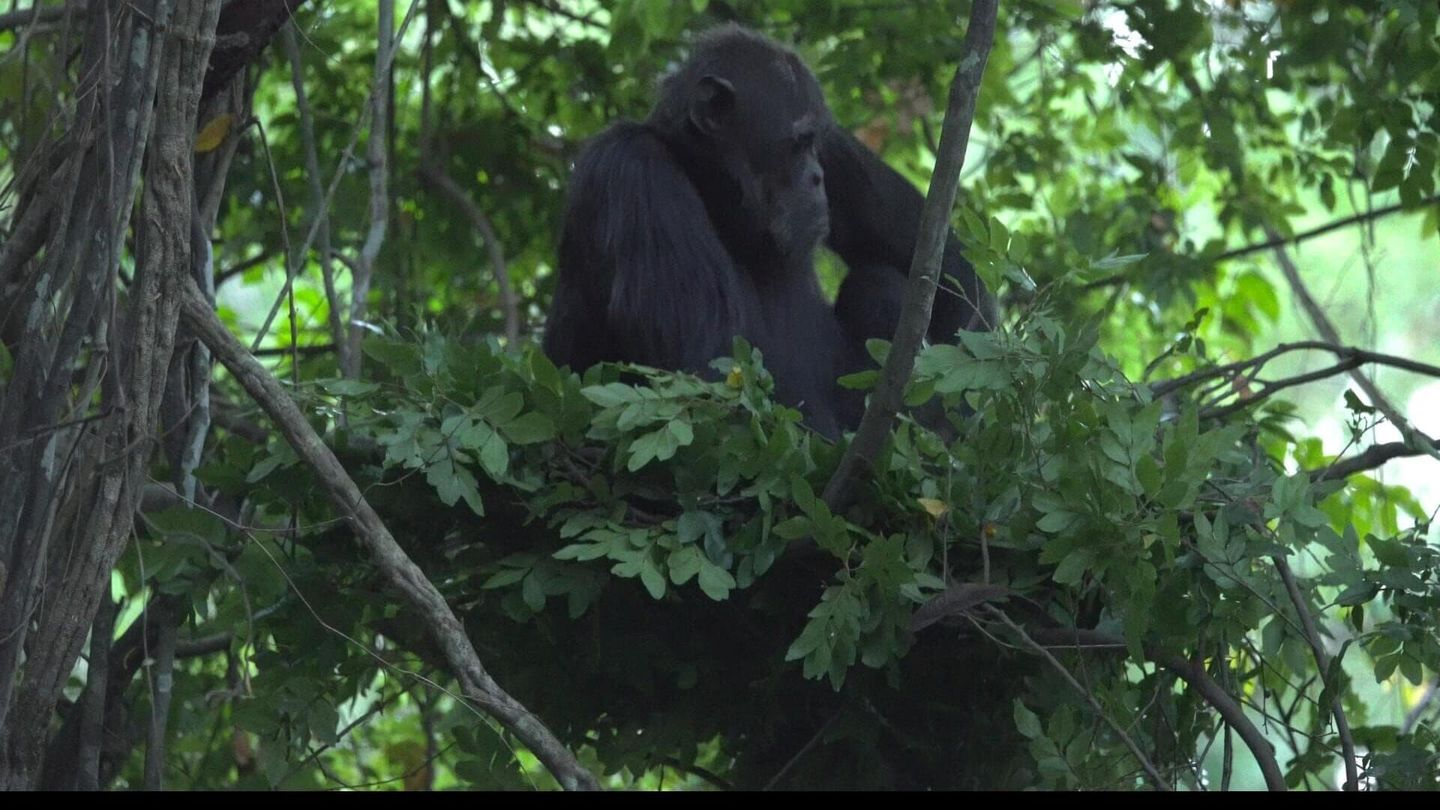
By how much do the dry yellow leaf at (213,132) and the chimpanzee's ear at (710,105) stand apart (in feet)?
3.26

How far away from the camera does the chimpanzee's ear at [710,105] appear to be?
3172 mm

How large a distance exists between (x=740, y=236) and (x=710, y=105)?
27 centimetres

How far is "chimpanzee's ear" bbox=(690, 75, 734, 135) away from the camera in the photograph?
3.17 m

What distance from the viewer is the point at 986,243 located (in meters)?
2.17

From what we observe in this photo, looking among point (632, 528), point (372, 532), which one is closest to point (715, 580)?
point (632, 528)

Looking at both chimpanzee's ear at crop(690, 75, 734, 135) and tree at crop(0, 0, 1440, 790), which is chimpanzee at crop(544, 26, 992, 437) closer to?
chimpanzee's ear at crop(690, 75, 734, 135)

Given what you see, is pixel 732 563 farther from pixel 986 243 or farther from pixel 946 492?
pixel 986 243

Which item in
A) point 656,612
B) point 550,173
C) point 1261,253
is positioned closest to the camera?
point 656,612

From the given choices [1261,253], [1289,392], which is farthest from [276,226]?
[1289,392]

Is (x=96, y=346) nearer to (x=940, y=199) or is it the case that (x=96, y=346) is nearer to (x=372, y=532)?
(x=372, y=532)

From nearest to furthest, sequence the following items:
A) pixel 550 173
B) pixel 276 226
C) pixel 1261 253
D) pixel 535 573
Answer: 1. pixel 535 573
2. pixel 276 226
3. pixel 550 173
4. pixel 1261 253

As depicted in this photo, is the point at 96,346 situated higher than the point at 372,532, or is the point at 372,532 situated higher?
the point at 96,346

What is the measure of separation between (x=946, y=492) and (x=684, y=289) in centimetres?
88

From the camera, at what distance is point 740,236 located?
10.6ft
